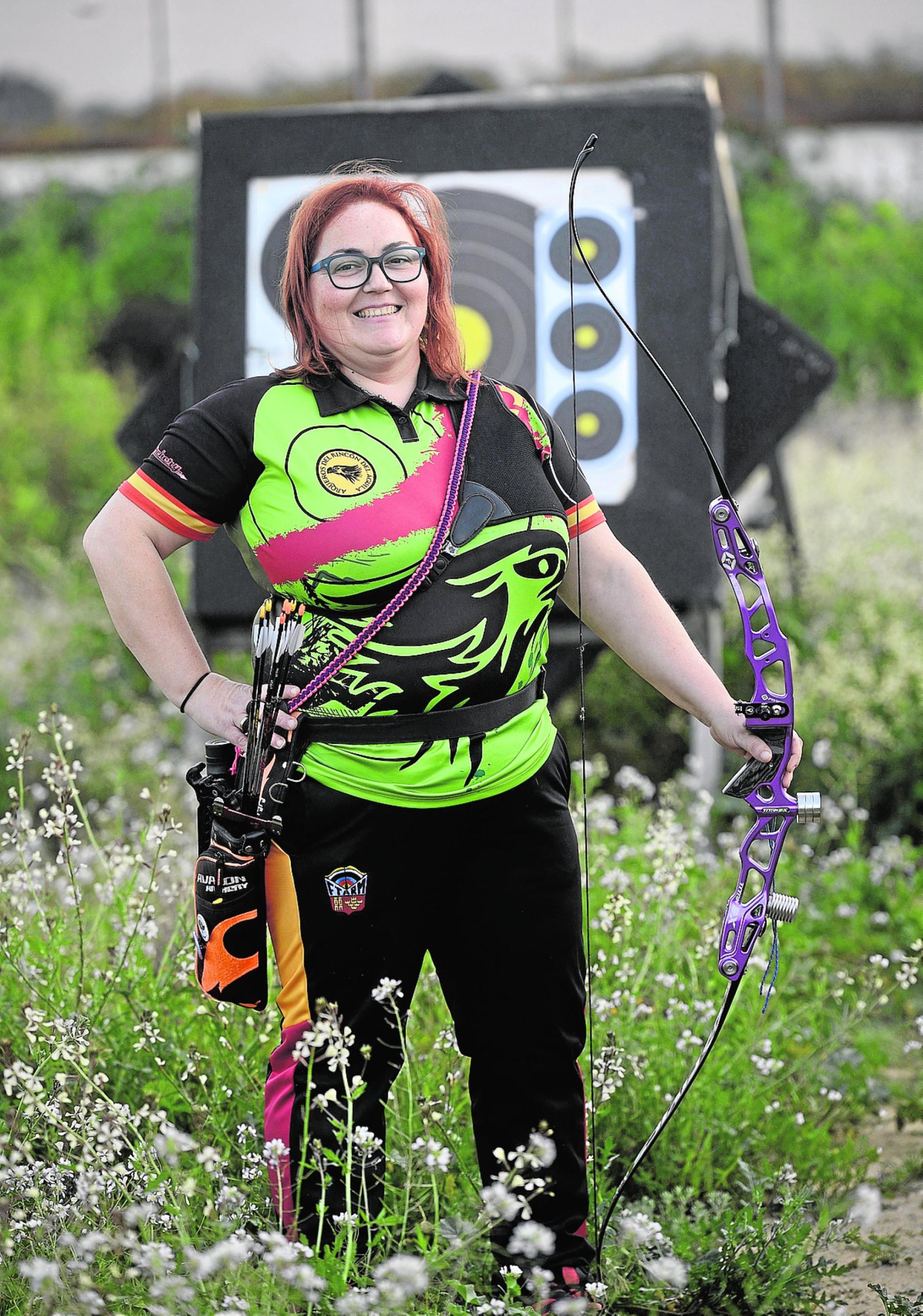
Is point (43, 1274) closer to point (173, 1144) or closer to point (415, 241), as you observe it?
point (173, 1144)

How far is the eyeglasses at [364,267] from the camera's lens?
187 cm

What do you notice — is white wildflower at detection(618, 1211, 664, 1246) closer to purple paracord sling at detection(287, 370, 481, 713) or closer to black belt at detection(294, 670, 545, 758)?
black belt at detection(294, 670, 545, 758)

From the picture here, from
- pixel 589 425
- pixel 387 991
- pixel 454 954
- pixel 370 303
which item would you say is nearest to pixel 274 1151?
pixel 387 991

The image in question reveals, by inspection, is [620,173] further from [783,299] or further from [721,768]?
[783,299]

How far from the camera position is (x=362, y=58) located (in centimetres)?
1155

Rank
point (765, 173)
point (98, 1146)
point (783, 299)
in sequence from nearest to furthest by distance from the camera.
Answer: point (98, 1146), point (783, 299), point (765, 173)

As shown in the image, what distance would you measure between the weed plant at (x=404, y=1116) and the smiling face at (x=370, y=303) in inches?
30.7

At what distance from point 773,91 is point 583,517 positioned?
12.5 m

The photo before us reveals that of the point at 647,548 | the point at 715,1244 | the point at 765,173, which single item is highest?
the point at 765,173

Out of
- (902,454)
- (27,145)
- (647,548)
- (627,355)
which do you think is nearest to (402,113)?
(627,355)

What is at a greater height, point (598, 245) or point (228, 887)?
point (598, 245)

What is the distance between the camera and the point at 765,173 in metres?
13.0

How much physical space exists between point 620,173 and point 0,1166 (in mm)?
3206

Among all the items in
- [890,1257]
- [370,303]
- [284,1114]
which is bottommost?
[890,1257]
